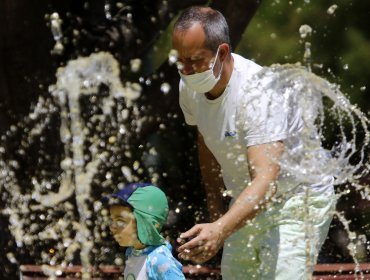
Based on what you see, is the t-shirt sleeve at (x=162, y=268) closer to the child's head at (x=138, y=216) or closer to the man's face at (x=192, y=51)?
the child's head at (x=138, y=216)

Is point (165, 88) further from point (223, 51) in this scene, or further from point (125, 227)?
point (223, 51)

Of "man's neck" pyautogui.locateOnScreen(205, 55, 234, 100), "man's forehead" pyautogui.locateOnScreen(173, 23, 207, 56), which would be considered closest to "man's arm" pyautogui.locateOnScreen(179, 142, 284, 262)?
"man's neck" pyautogui.locateOnScreen(205, 55, 234, 100)

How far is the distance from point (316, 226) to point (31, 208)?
2.95 m

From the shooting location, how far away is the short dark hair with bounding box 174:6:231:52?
430cm

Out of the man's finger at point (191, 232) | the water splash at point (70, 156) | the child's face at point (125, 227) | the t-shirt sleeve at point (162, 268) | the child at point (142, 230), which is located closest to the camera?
the man's finger at point (191, 232)

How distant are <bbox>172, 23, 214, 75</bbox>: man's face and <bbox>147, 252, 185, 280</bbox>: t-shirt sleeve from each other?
0.85 meters

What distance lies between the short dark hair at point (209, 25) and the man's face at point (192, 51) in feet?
0.07

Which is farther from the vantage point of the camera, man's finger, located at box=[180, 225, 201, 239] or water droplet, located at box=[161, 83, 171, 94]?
water droplet, located at box=[161, 83, 171, 94]

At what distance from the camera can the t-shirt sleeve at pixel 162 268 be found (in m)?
4.55

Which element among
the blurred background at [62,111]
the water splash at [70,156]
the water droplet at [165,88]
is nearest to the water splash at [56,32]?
the blurred background at [62,111]

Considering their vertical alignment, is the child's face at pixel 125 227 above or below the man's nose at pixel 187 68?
below

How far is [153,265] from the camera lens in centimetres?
463

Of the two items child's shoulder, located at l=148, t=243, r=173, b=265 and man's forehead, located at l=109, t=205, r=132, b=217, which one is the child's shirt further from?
man's forehead, located at l=109, t=205, r=132, b=217

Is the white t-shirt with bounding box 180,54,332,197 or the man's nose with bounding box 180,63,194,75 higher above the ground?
the man's nose with bounding box 180,63,194,75
